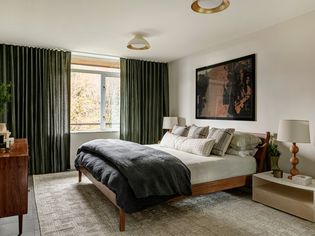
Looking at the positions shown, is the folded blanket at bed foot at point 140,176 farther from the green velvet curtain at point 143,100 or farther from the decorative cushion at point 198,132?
the green velvet curtain at point 143,100

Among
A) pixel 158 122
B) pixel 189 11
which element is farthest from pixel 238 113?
pixel 158 122

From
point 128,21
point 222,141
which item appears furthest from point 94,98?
point 222,141

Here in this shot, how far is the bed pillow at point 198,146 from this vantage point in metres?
3.37

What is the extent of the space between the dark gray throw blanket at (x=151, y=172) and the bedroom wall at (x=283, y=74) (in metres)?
1.58

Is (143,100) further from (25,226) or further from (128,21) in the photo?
(25,226)

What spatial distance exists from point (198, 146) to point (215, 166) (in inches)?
18.6

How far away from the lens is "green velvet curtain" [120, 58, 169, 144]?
17.5 feet

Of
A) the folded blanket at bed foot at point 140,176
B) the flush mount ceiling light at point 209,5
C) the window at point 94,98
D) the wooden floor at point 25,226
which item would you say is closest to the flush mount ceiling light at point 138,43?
the flush mount ceiling light at point 209,5

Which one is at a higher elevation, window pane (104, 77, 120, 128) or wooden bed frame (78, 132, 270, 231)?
window pane (104, 77, 120, 128)

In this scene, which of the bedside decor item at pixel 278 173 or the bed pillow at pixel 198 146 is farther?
the bed pillow at pixel 198 146

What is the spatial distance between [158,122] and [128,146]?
2.41 metres

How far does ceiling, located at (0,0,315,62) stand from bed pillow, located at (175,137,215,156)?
5.48 feet

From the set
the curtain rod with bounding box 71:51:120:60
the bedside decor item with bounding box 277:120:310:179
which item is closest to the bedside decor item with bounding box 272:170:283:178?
the bedside decor item with bounding box 277:120:310:179

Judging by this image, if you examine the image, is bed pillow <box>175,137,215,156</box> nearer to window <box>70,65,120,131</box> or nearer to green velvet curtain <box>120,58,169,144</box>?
green velvet curtain <box>120,58,169,144</box>
